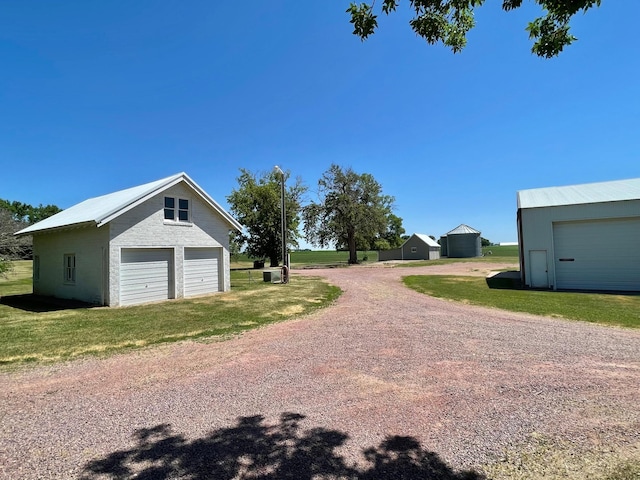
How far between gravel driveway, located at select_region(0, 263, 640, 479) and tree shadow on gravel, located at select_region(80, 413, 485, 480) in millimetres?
16

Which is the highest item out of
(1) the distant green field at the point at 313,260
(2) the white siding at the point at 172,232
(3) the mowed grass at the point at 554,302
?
(2) the white siding at the point at 172,232

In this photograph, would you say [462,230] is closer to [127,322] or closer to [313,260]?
[313,260]

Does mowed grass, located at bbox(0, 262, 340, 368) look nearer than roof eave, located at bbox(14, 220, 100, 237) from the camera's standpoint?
Yes

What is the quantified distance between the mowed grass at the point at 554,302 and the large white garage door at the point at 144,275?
1277 centimetres

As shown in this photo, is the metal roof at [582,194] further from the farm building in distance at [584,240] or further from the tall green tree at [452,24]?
the tall green tree at [452,24]

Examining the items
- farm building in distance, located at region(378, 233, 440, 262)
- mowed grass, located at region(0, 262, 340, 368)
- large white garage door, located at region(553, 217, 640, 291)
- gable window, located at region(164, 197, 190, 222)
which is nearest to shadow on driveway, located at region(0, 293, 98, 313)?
mowed grass, located at region(0, 262, 340, 368)

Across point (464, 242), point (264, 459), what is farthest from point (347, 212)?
point (264, 459)

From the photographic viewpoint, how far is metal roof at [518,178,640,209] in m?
17.9

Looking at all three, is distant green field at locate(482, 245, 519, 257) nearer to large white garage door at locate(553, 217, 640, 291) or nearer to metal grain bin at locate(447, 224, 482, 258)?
metal grain bin at locate(447, 224, 482, 258)

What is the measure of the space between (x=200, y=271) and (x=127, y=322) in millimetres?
6665

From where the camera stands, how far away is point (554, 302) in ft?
44.4

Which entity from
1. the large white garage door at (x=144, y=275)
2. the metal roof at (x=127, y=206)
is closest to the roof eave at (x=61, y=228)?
the metal roof at (x=127, y=206)

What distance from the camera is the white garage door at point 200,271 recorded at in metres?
16.2

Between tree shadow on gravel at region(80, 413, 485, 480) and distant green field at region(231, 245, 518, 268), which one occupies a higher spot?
distant green field at region(231, 245, 518, 268)
